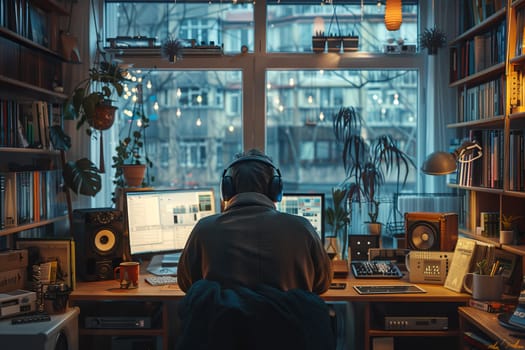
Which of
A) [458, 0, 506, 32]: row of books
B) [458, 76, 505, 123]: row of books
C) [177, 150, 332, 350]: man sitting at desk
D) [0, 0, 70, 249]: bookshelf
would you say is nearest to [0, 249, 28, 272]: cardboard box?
[0, 0, 70, 249]: bookshelf

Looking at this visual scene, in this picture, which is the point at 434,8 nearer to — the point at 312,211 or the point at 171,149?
the point at 312,211

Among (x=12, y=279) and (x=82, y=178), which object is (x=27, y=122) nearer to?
(x=82, y=178)

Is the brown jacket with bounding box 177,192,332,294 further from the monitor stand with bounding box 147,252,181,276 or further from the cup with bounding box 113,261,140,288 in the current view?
the monitor stand with bounding box 147,252,181,276

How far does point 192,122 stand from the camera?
4.33 metres

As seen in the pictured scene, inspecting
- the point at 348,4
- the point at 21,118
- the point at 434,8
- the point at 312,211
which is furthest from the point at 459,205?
the point at 21,118

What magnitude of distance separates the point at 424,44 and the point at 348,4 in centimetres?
65

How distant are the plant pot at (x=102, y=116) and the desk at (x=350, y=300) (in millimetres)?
1002

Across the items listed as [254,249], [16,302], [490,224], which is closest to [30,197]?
[16,302]

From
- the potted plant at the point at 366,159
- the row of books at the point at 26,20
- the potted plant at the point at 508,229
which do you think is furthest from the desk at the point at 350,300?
the row of books at the point at 26,20

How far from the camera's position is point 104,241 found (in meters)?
3.39

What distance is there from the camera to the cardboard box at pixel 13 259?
2.94 metres

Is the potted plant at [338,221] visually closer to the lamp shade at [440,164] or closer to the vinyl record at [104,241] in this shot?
the lamp shade at [440,164]

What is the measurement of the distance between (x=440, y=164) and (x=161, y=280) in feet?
5.40

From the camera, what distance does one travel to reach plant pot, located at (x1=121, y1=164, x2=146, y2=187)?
3.78 meters
